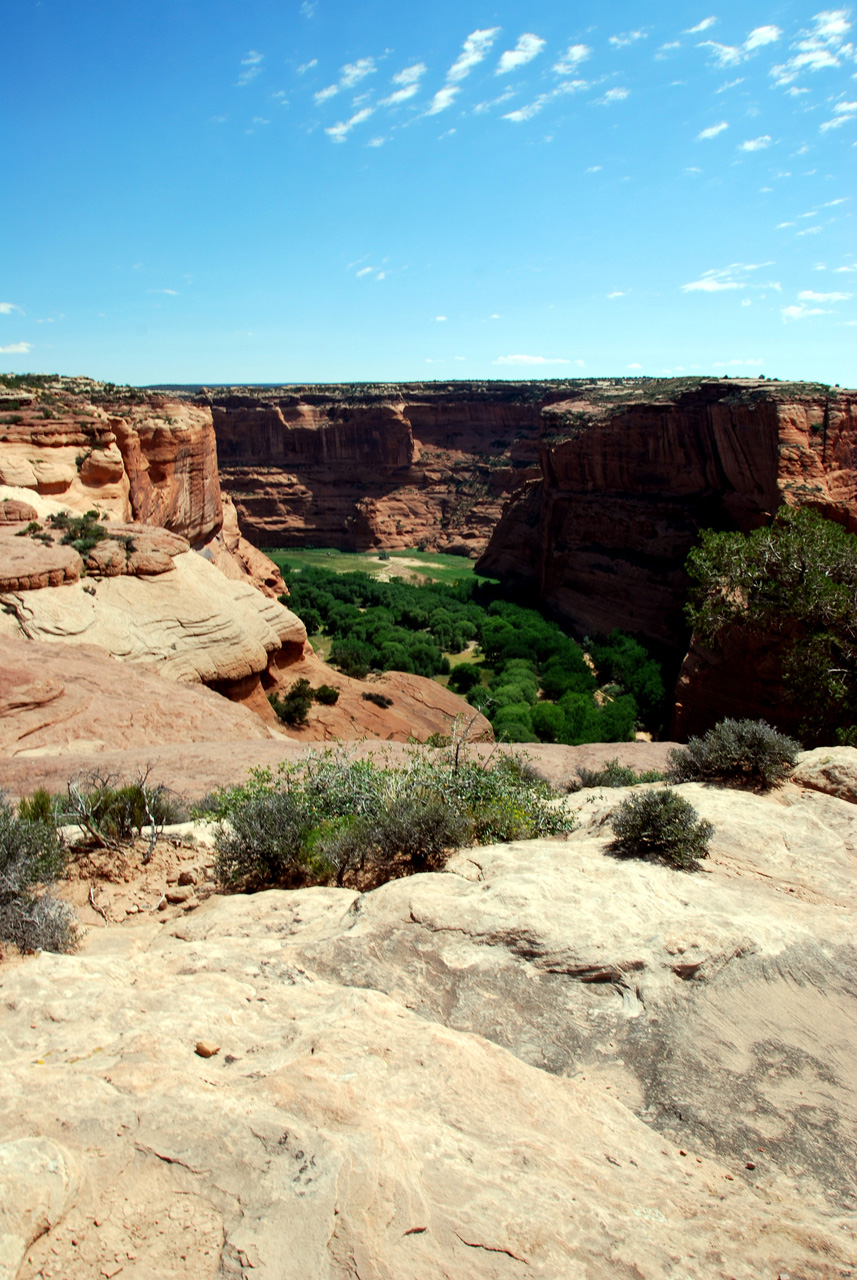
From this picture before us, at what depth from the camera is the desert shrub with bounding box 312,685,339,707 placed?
2047cm

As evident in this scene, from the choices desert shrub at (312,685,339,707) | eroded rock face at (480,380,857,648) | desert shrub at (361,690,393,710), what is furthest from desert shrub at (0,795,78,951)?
eroded rock face at (480,380,857,648)

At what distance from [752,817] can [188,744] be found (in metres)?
9.63

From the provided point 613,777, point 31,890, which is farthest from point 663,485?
point 31,890

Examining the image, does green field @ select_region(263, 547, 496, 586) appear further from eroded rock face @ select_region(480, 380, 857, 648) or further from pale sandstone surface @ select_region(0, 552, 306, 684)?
pale sandstone surface @ select_region(0, 552, 306, 684)

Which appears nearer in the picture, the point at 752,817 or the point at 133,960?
the point at 133,960

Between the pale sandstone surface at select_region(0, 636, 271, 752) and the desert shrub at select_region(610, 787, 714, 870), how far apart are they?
26.0 ft

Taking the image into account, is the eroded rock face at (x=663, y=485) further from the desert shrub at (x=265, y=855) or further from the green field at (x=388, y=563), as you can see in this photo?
the desert shrub at (x=265, y=855)

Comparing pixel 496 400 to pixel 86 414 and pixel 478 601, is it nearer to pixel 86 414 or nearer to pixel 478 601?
pixel 478 601

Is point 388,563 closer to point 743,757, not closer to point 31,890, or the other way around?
point 743,757

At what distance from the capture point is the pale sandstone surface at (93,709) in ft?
40.8

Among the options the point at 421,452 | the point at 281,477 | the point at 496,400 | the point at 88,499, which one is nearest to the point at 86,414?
the point at 88,499

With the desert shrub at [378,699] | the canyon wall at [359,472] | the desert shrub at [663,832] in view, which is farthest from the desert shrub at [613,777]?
the canyon wall at [359,472]

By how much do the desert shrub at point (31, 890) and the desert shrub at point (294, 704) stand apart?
41.8ft

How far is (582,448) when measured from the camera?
144 feet
